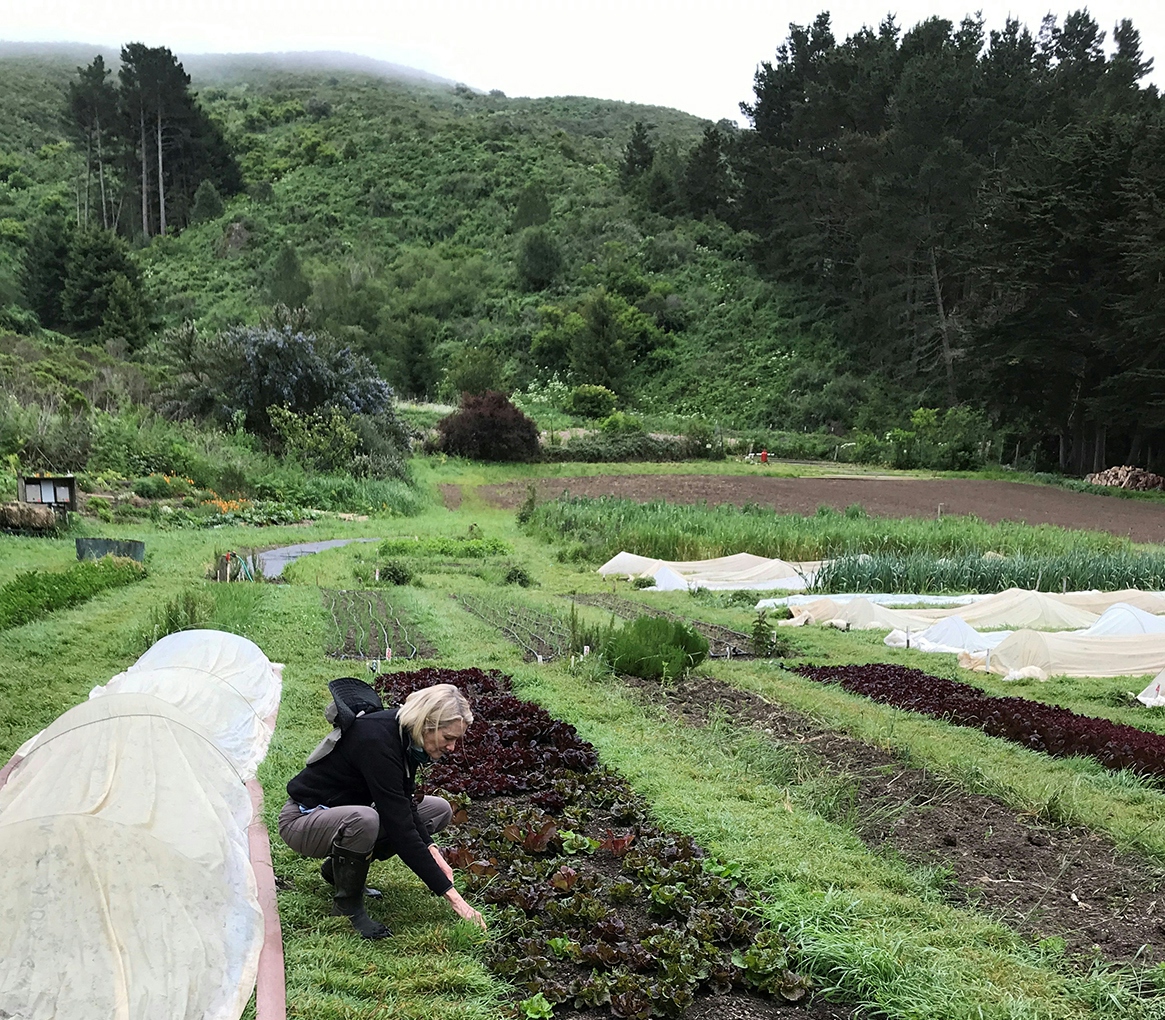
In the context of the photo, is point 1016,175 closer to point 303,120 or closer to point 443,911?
point 443,911

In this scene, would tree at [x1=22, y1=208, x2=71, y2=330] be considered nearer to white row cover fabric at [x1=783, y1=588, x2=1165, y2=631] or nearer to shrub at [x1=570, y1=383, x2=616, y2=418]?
shrub at [x1=570, y1=383, x2=616, y2=418]

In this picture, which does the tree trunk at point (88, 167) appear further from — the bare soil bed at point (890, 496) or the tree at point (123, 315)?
the bare soil bed at point (890, 496)

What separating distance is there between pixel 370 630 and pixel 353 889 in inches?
258

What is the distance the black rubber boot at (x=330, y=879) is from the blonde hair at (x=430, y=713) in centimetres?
67

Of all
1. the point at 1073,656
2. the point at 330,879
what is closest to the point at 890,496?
the point at 1073,656

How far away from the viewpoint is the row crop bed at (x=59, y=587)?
945 cm

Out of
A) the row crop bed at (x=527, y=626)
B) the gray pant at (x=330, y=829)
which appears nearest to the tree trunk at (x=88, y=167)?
the row crop bed at (x=527, y=626)

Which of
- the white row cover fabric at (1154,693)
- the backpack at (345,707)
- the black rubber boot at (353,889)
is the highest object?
the backpack at (345,707)

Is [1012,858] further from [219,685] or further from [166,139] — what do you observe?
[166,139]

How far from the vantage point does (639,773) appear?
5789mm

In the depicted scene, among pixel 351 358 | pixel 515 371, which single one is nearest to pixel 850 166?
pixel 515 371

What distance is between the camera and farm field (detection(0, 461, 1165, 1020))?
11.3ft

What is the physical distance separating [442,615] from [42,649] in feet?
13.9

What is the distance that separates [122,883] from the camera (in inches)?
133
